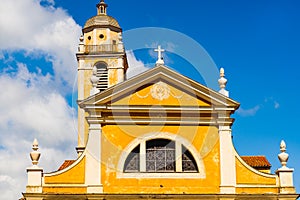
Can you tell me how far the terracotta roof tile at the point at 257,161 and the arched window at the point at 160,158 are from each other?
479cm

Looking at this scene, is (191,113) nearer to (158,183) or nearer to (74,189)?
(158,183)

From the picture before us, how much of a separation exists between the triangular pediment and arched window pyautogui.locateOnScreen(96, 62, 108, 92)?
52.6ft

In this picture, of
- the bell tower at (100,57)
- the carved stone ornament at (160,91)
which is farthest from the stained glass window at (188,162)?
the bell tower at (100,57)

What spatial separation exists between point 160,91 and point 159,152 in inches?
85.4

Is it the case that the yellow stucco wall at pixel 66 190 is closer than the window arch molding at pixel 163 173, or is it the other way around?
the yellow stucco wall at pixel 66 190

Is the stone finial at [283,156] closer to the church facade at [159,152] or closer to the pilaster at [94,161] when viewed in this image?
the church facade at [159,152]

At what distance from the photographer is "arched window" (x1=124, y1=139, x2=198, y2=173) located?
23922 mm

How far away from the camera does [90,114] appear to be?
24312 millimetres

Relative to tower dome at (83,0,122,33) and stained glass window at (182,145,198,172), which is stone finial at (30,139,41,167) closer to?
stained glass window at (182,145,198,172)

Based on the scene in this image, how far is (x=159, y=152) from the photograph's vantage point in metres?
24.2

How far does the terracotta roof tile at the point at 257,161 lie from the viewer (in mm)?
28188

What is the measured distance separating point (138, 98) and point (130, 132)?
1.26 meters

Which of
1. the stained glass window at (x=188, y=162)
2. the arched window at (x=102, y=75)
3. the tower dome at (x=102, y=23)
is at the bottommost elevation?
the stained glass window at (x=188, y=162)

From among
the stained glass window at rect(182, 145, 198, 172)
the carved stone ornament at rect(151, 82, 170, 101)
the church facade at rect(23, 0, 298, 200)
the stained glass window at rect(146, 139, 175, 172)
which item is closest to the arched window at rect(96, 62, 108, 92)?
the church facade at rect(23, 0, 298, 200)
